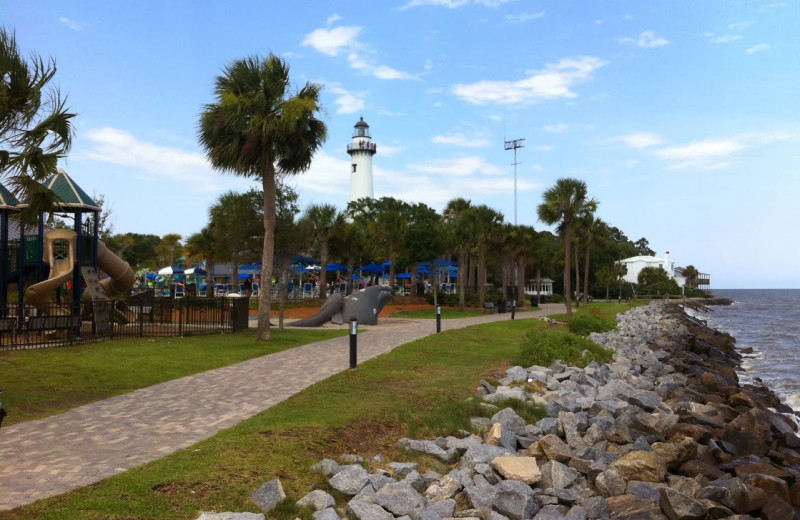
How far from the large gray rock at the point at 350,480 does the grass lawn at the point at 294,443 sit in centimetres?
15

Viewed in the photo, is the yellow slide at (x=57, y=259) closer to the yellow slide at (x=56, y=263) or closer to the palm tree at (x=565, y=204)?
the yellow slide at (x=56, y=263)

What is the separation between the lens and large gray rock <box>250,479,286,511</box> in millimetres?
5489

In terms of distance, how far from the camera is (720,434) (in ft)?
32.8

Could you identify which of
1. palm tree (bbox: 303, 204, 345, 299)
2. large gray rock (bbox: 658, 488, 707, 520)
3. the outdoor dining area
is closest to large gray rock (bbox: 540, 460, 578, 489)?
large gray rock (bbox: 658, 488, 707, 520)

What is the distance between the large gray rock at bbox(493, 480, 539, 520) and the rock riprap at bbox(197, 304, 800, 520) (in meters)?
0.01

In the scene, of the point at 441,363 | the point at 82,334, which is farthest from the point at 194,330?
the point at 441,363

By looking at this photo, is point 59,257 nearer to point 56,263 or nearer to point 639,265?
point 56,263

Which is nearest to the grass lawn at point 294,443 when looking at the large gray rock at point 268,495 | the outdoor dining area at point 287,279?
the large gray rock at point 268,495

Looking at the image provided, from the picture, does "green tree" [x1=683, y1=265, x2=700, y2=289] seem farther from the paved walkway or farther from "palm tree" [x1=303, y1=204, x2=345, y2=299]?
the paved walkway

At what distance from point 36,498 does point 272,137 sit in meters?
14.7

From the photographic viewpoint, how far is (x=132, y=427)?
7906mm

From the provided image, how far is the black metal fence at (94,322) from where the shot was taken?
53.6 feet

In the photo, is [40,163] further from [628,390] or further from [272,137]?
[628,390]

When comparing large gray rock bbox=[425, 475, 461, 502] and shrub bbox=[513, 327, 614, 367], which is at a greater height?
shrub bbox=[513, 327, 614, 367]
